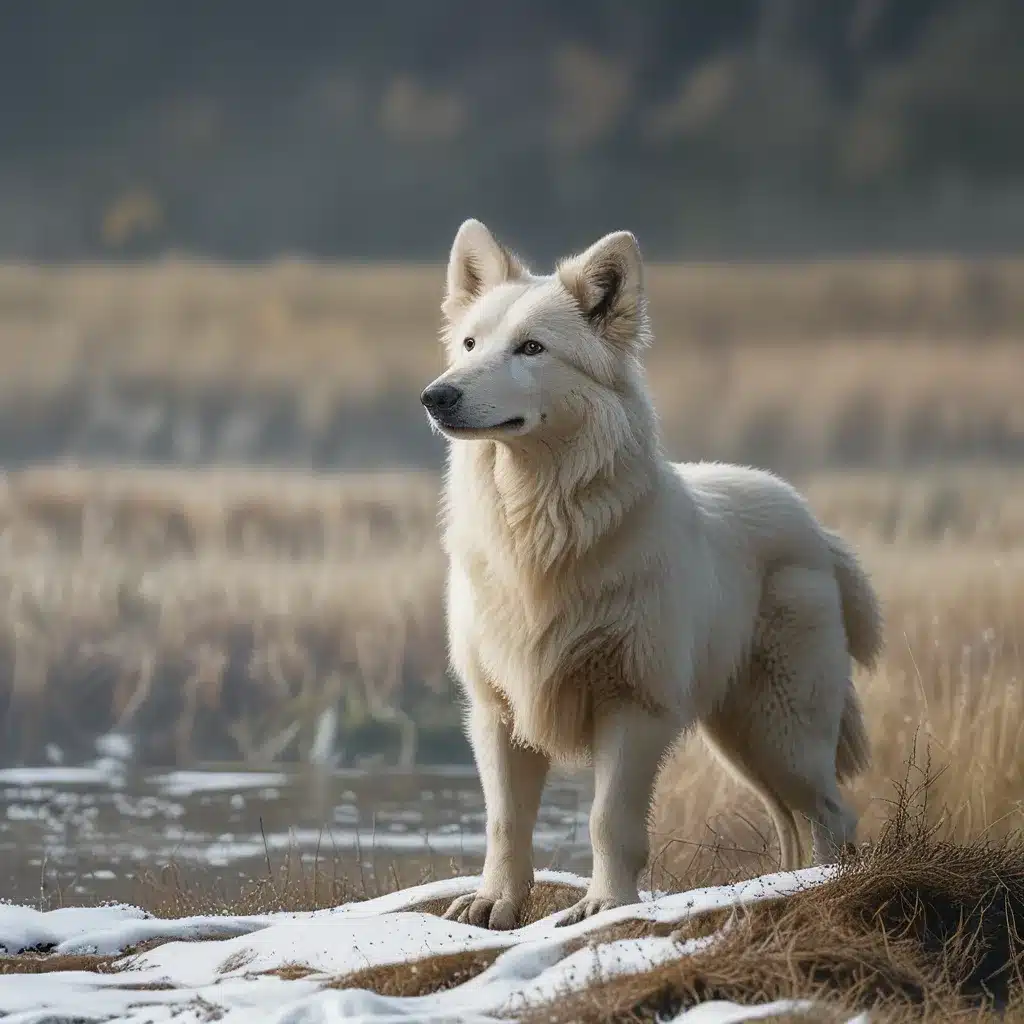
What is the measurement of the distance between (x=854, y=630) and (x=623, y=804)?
1.79 meters

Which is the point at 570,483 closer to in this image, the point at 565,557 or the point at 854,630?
the point at 565,557

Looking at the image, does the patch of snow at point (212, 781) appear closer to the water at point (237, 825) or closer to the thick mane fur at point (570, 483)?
the water at point (237, 825)

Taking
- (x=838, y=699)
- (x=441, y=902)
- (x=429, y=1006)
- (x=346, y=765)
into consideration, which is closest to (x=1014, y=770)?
(x=838, y=699)

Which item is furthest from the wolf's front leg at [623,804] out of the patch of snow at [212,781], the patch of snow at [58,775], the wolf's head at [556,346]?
the patch of snow at [58,775]

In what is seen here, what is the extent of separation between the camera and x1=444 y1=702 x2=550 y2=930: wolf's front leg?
4852mm

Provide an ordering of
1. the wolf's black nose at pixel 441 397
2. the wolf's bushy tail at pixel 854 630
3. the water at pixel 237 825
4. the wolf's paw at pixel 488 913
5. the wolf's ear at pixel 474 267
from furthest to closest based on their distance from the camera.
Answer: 1. the water at pixel 237 825
2. the wolf's bushy tail at pixel 854 630
3. the wolf's ear at pixel 474 267
4. the wolf's paw at pixel 488 913
5. the wolf's black nose at pixel 441 397

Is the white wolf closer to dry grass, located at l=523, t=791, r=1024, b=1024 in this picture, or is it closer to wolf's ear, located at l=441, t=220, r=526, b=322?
wolf's ear, located at l=441, t=220, r=526, b=322

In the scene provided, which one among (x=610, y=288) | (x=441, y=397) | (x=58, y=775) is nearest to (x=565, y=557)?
(x=441, y=397)

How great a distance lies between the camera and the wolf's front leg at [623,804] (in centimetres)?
459

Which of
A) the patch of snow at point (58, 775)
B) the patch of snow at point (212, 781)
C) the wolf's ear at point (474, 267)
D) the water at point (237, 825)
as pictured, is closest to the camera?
the wolf's ear at point (474, 267)

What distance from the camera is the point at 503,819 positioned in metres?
4.86

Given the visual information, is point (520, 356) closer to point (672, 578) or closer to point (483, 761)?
point (672, 578)

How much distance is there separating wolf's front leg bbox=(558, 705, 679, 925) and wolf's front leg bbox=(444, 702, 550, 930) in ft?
1.04

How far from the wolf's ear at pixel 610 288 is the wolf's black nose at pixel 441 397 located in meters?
0.64
